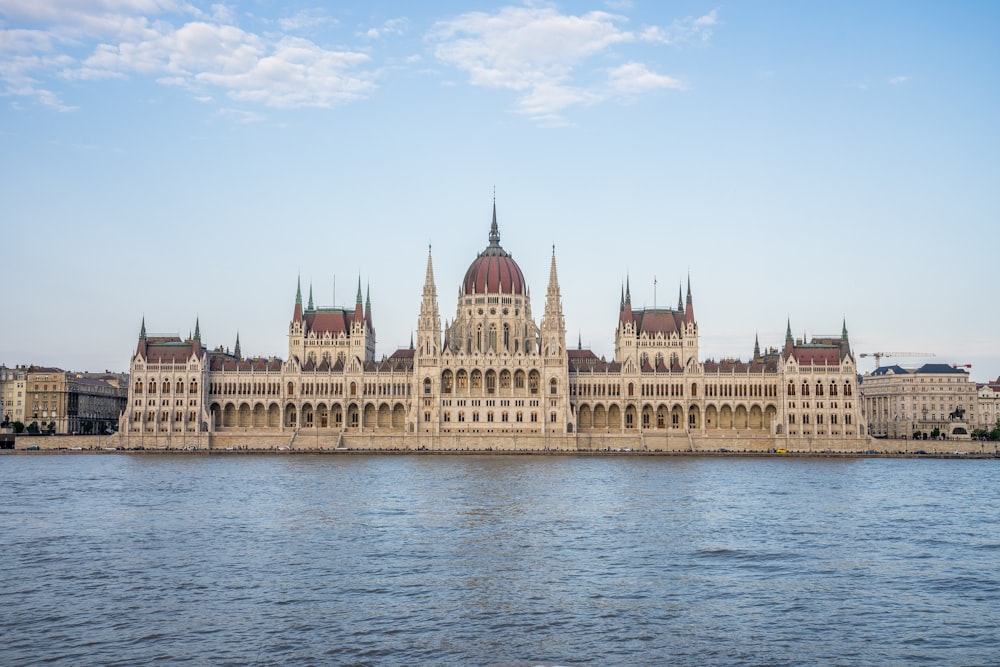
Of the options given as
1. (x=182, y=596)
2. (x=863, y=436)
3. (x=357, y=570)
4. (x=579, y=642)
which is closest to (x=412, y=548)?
(x=357, y=570)

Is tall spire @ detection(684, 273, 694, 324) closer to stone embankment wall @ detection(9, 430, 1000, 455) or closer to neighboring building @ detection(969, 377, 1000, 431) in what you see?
stone embankment wall @ detection(9, 430, 1000, 455)

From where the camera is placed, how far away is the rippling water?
2884 centimetres

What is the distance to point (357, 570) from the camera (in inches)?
1555

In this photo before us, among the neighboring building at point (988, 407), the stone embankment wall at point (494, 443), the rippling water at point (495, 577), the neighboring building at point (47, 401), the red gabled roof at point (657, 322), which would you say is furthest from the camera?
the neighboring building at point (988, 407)

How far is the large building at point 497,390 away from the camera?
443 feet

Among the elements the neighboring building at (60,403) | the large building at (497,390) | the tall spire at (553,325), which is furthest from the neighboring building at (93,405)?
the tall spire at (553,325)

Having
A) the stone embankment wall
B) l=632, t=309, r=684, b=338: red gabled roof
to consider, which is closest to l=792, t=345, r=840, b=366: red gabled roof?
the stone embankment wall

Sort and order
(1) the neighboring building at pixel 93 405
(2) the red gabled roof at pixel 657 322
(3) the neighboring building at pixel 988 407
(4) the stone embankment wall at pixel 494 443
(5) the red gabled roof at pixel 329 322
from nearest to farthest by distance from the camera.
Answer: (4) the stone embankment wall at pixel 494 443
(2) the red gabled roof at pixel 657 322
(5) the red gabled roof at pixel 329 322
(1) the neighboring building at pixel 93 405
(3) the neighboring building at pixel 988 407

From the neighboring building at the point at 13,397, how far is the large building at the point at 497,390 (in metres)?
28.4

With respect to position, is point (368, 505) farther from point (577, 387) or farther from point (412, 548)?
point (577, 387)

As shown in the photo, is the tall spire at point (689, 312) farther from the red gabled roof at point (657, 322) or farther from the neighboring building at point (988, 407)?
the neighboring building at point (988, 407)

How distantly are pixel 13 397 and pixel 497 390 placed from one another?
7650 cm

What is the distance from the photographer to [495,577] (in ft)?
126

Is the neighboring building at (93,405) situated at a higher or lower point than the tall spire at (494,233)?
lower
